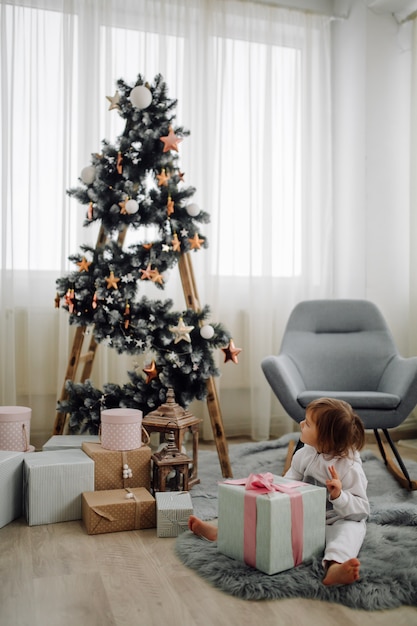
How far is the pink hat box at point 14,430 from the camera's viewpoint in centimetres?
254

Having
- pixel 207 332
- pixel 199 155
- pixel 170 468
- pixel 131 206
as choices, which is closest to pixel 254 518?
pixel 170 468

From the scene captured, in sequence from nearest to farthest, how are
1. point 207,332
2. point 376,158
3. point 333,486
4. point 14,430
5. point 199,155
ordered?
point 333,486
point 14,430
point 207,332
point 199,155
point 376,158

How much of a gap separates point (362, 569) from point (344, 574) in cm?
12

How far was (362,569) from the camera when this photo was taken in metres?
1.77

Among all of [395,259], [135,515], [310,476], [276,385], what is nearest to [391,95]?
[395,259]

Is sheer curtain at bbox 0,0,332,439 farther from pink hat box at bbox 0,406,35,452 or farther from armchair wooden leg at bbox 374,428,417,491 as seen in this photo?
armchair wooden leg at bbox 374,428,417,491

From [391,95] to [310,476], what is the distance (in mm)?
2709

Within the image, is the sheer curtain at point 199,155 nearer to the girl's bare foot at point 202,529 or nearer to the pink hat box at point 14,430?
the pink hat box at point 14,430

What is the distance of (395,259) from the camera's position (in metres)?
3.90

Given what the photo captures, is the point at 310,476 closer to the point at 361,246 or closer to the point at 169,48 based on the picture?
the point at 361,246

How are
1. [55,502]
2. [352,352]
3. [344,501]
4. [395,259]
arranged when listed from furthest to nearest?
1. [395,259]
2. [352,352]
3. [55,502]
4. [344,501]

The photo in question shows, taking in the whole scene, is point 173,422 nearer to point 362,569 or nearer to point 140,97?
point 362,569

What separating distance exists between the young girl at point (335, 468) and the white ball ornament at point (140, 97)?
1.51 m

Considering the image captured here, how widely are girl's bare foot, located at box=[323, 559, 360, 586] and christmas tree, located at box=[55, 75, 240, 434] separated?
1.18m
